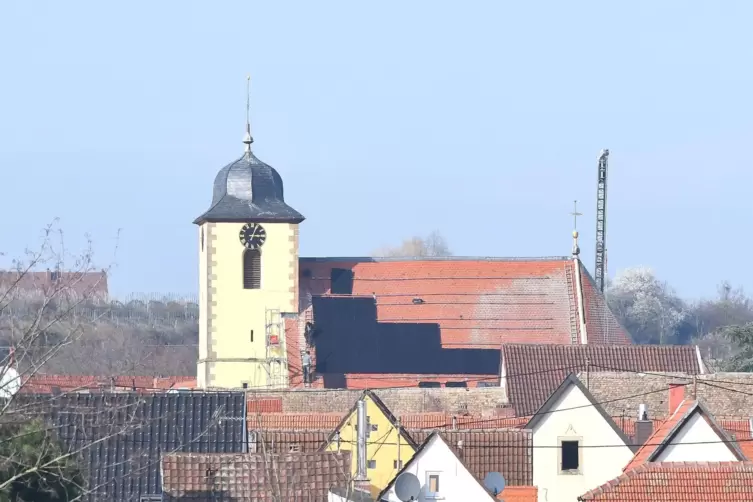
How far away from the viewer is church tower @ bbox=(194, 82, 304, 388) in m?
61.4

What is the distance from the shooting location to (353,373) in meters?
60.7

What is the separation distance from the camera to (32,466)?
667 inches

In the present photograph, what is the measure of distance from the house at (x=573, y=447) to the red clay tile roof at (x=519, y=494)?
11.3 feet

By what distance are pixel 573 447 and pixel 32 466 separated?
1906cm

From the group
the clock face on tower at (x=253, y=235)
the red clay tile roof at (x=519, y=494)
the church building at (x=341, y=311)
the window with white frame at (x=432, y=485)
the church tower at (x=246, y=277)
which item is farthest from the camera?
the clock face on tower at (x=253, y=235)

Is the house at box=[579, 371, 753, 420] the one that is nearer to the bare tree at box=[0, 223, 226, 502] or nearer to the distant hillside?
the distant hillside

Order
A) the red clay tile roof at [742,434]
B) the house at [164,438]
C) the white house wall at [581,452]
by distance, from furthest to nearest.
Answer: the white house wall at [581,452]
the red clay tile roof at [742,434]
the house at [164,438]

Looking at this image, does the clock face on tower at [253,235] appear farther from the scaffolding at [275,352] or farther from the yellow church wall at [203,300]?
the scaffolding at [275,352]

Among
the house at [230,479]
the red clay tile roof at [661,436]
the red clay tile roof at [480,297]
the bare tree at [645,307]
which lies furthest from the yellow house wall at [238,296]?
the bare tree at [645,307]

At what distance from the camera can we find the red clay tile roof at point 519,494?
3030 centimetres

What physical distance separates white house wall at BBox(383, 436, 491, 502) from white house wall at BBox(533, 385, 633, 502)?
4879mm

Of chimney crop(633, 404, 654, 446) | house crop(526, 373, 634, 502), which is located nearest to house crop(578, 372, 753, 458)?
chimney crop(633, 404, 654, 446)

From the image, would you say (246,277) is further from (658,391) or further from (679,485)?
(679,485)

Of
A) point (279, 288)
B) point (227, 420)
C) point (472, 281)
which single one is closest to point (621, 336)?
point (472, 281)
